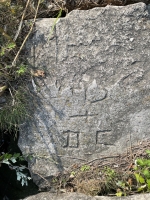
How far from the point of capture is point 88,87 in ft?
6.82

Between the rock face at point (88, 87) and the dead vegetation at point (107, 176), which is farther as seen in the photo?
the dead vegetation at point (107, 176)

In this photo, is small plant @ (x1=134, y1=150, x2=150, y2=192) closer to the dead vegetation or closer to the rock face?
the dead vegetation

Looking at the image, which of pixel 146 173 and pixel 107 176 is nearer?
pixel 146 173

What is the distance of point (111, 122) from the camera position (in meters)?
2.12

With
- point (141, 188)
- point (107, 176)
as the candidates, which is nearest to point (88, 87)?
point (107, 176)

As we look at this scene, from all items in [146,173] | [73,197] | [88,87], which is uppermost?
[88,87]

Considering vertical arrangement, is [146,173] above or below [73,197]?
above

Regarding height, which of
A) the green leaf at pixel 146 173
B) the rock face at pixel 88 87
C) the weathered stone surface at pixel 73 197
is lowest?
the weathered stone surface at pixel 73 197

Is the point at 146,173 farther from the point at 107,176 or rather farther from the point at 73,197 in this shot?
the point at 73,197

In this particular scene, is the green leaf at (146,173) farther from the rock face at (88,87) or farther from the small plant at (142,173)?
the rock face at (88,87)

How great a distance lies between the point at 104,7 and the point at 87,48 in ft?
0.99

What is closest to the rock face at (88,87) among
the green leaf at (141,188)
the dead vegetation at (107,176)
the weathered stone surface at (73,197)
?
the dead vegetation at (107,176)

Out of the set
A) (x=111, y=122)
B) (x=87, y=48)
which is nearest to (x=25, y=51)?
(x=87, y=48)

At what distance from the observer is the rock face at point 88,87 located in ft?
6.56
